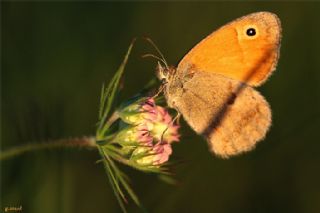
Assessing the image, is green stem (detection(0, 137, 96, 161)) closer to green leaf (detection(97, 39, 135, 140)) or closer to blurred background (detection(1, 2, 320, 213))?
green leaf (detection(97, 39, 135, 140))

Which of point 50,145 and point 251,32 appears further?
point 251,32

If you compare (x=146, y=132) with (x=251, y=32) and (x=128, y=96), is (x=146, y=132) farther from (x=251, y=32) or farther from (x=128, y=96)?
(x=128, y=96)

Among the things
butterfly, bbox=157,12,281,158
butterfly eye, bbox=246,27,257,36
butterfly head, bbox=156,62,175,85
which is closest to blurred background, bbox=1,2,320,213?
butterfly, bbox=157,12,281,158

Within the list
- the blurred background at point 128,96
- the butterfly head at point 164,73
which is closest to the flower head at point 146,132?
the butterfly head at point 164,73

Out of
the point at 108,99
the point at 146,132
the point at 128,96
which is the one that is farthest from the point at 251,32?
the point at 128,96

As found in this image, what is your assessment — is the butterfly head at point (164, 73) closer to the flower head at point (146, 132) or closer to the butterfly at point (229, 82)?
the butterfly at point (229, 82)

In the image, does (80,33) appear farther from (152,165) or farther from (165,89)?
(152,165)
